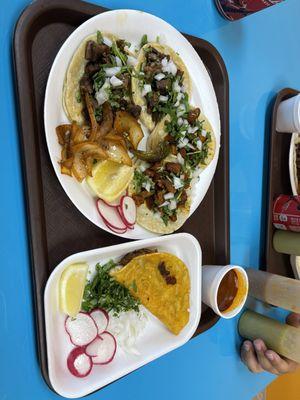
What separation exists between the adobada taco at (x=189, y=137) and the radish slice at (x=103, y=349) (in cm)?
69

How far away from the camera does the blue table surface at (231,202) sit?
1096 millimetres

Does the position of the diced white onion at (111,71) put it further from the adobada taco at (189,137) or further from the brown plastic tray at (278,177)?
the brown plastic tray at (278,177)

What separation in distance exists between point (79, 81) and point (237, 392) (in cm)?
169

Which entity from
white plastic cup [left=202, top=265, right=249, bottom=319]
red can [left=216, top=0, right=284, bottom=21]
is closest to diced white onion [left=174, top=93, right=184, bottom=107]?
red can [left=216, top=0, right=284, bottom=21]

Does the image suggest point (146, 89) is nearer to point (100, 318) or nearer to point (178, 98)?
point (178, 98)

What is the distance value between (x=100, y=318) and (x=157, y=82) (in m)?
0.86

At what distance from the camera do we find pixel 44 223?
1156 millimetres

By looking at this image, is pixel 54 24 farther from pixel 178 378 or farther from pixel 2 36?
pixel 178 378

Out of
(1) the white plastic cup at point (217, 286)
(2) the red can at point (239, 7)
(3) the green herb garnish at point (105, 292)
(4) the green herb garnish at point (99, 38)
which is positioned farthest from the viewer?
(1) the white plastic cup at point (217, 286)

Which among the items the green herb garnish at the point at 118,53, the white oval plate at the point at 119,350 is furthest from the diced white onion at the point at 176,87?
the white oval plate at the point at 119,350

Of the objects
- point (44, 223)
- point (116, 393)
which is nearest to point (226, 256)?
point (116, 393)

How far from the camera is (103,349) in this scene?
1.29 metres

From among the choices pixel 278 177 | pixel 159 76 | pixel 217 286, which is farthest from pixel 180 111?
pixel 278 177

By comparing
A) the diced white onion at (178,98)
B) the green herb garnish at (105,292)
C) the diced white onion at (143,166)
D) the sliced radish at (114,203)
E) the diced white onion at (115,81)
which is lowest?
the green herb garnish at (105,292)
